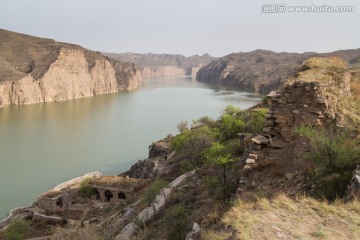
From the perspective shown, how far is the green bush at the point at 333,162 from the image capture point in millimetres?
7738

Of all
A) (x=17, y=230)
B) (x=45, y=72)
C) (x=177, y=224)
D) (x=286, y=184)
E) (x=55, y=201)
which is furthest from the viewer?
(x=45, y=72)

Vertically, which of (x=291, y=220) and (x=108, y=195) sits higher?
(x=291, y=220)

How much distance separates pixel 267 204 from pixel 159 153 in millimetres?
22579

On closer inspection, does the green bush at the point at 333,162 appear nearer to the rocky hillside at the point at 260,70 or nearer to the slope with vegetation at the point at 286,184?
the slope with vegetation at the point at 286,184

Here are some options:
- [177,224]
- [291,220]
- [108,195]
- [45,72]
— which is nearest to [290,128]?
[291,220]

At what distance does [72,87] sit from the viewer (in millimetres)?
104250

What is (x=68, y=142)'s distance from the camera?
4247 centimetres

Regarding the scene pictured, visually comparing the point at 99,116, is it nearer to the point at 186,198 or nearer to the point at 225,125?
the point at 225,125

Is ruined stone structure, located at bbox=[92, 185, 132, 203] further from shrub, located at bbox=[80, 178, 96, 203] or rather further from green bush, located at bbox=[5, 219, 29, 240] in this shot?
green bush, located at bbox=[5, 219, 29, 240]

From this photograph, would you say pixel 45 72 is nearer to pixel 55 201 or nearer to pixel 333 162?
pixel 55 201

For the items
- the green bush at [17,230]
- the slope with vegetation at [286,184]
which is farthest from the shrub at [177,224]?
the green bush at [17,230]

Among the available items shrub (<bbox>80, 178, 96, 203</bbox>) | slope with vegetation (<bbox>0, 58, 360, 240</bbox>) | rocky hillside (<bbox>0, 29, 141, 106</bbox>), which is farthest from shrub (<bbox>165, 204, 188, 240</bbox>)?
rocky hillside (<bbox>0, 29, 141, 106</bbox>)

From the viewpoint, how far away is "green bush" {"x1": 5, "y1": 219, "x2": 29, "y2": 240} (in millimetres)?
16703

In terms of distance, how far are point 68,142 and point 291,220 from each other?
39.1m
